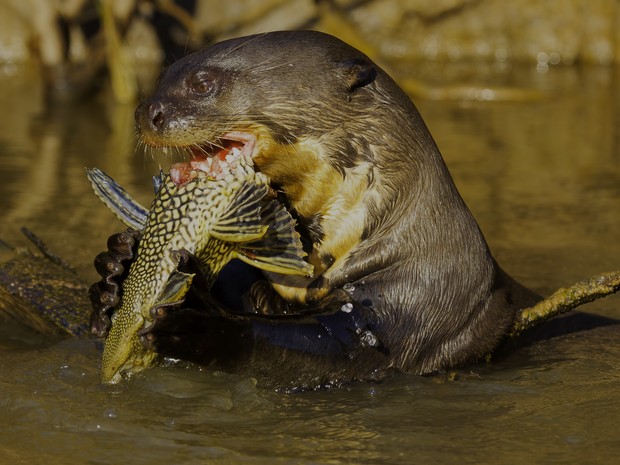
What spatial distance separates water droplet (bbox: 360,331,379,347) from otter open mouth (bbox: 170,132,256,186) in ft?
1.96

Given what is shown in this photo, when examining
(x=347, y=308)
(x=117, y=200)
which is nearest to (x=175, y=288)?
(x=117, y=200)

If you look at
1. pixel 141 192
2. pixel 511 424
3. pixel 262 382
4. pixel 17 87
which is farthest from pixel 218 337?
pixel 17 87

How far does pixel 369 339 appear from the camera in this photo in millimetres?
3703

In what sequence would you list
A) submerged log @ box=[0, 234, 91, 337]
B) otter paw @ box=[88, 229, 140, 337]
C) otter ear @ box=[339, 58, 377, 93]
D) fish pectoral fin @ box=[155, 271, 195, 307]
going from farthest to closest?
submerged log @ box=[0, 234, 91, 337], otter ear @ box=[339, 58, 377, 93], otter paw @ box=[88, 229, 140, 337], fish pectoral fin @ box=[155, 271, 195, 307]

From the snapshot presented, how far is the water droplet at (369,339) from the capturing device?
145 inches

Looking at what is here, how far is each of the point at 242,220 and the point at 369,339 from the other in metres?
0.65

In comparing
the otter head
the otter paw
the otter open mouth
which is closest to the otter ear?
the otter head

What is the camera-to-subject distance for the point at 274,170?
3.70m

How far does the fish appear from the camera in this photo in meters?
3.26

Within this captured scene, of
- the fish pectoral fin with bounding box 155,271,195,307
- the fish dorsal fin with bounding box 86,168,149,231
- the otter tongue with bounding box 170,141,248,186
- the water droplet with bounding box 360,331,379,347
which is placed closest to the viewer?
the fish pectoral fin with bounding box 155,271,195,307

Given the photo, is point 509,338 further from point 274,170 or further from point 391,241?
point 274,170

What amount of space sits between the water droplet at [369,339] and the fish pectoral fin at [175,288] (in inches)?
27.0

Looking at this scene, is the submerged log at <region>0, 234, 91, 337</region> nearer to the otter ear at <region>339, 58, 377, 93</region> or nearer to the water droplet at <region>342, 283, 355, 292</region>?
the water droplet at <region>342, 283, 355, 292</region>

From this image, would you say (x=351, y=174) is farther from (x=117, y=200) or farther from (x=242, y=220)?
(x=117, y=200)
